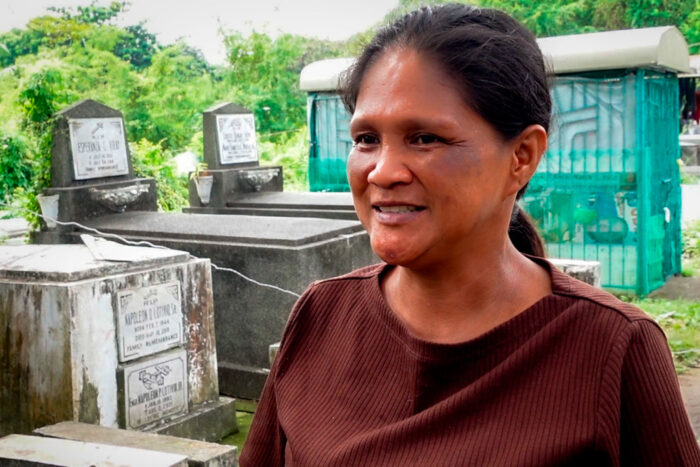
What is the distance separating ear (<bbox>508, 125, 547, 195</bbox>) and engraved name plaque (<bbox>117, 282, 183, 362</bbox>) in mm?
3433

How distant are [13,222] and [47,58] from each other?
12.6 m

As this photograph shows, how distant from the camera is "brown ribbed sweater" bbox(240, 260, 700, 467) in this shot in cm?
123

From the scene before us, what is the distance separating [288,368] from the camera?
5.32 feet

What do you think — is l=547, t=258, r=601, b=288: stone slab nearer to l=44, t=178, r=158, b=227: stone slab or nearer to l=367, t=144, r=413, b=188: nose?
l=367, t=144, r=413, b=188: nose

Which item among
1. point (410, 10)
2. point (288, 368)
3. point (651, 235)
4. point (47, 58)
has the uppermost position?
point (47, 58)

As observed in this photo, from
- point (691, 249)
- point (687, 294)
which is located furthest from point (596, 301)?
point (691, 249)

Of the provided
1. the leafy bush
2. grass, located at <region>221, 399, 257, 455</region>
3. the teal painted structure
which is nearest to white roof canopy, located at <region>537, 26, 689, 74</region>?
the teal painted structure

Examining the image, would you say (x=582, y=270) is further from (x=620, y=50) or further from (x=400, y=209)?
(x=620, y=50)

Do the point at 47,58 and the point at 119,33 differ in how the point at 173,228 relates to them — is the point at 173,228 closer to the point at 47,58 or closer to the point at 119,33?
the point at 47,58

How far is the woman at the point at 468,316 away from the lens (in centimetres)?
125

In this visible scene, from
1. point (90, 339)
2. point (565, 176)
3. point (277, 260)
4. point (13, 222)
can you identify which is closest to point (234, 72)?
point (13, 222)

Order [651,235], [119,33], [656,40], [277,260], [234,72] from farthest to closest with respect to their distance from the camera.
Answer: [119,33], [234,72], [651,235], [656,40], [277,260]

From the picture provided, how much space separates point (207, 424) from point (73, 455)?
2.18 metres

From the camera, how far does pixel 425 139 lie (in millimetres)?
1349
